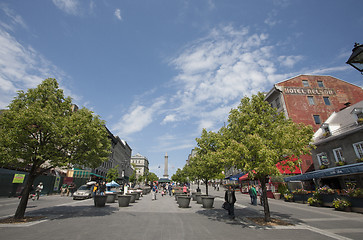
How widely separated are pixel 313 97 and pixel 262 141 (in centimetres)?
2784

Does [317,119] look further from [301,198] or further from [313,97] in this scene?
[301,198]

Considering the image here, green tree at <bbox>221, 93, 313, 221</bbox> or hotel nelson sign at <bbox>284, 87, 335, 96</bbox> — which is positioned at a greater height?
hotel nelson sign at <bbox>284, 87, 335, 96</bbox>

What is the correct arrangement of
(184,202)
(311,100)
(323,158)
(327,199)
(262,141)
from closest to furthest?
(262,141) → (184,202) → (327,199) → (323,158) → (311,100)

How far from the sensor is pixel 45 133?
404 inches

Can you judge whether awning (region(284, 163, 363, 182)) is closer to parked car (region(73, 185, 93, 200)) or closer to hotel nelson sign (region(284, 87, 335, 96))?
hotel nelson sign (region(284, 87, 335, 96))

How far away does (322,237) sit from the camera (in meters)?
7.34

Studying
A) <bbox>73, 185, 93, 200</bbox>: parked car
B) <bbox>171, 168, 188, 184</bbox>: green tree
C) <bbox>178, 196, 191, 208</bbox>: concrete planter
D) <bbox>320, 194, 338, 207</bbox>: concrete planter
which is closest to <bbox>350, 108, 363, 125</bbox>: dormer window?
<bbox>320, 194, 338, 207</bbox>: concrete planter

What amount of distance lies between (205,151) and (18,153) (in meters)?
18.2

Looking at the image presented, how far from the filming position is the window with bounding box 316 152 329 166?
20184 mm

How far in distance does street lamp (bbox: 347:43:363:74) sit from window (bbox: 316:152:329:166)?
1872 cm

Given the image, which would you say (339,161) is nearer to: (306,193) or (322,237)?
(306,193)

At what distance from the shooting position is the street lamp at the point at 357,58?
17.8 ft

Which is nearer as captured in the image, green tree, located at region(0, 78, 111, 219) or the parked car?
green tree, located at region(0, 78, 111, 219)

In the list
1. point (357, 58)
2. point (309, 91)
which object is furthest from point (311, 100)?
point (357, 58)
